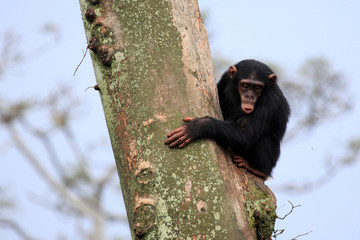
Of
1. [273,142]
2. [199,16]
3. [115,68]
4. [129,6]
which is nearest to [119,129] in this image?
[115,68]

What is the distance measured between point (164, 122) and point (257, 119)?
5.47 ft

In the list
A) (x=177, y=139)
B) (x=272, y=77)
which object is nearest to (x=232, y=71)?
(x=272, y=77)

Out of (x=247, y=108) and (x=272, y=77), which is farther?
(x=272, y=77)

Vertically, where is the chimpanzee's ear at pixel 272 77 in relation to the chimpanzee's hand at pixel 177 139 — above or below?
above

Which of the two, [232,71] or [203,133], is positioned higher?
[232,71]

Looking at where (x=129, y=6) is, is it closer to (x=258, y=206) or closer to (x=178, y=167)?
(x=178, y=167)

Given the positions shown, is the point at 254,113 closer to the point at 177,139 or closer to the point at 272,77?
the point at 272,77

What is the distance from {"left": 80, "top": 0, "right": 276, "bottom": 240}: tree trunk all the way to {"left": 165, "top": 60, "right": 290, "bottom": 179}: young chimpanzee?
2.48 ft

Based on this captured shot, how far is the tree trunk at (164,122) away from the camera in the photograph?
259cm

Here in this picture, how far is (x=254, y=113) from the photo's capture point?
4.36 metres

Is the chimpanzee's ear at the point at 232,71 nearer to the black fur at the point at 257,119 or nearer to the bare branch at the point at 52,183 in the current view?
the black fur at the point at 257,119

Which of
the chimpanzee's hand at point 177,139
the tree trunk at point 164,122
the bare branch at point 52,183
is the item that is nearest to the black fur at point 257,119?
the tree trunk at point 164,122

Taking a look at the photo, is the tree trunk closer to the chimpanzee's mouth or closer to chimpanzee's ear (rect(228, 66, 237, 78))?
the chimpanzee's mouth

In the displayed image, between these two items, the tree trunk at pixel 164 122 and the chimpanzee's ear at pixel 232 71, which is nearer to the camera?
the tree trunk at pixel 164 122
